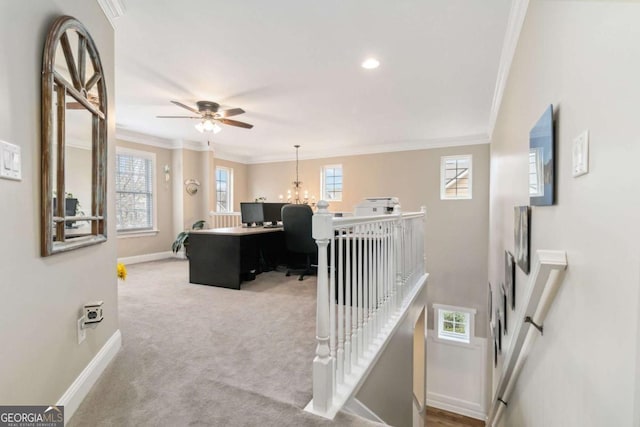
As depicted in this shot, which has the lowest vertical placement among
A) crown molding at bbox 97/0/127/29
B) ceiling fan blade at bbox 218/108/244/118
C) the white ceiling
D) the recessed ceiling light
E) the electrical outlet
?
the electrical outlet

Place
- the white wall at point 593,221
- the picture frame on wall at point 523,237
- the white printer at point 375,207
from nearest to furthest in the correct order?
the white wall at point 593,221 < the picture frame on wall at point 523,237 < the white printer at point 375,207

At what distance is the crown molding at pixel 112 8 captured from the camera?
1.88 metres

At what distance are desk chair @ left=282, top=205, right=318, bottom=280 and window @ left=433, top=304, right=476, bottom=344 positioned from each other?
332 centimetres

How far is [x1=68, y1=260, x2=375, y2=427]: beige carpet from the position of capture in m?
1.48

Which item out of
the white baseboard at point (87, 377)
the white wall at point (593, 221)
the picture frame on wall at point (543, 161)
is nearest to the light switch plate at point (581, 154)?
the white wall at point (593, 221)

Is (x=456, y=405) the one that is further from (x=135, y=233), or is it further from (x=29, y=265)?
(x=135, y=233)

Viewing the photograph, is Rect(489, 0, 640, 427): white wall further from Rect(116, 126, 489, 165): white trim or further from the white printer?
Rect(116, 126, 489, 165): white trim

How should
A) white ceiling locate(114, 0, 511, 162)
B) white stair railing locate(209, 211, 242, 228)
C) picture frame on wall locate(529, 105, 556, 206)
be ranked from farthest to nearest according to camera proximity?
white stair railing locate(209, 211, 242, 228)
white ceiling locate(114, 0, 511, 162)
picture frame on wall locate(529, 105, 556, 206)

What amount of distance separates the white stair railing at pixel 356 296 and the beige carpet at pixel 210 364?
0.21 meters

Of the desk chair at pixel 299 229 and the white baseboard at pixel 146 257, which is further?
the white baseboard at pixel 146 257

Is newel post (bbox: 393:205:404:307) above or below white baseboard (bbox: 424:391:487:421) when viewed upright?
above

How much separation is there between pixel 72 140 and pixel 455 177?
587cm

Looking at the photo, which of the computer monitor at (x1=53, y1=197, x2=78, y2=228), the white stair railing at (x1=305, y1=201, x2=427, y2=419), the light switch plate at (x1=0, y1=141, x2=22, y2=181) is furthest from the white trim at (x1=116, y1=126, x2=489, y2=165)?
the light switch plate at (x1=0, y1=141, x2=22, y2=181)

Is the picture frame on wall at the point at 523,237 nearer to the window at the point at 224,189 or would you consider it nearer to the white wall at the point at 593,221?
the white wall at the point at 593,221
